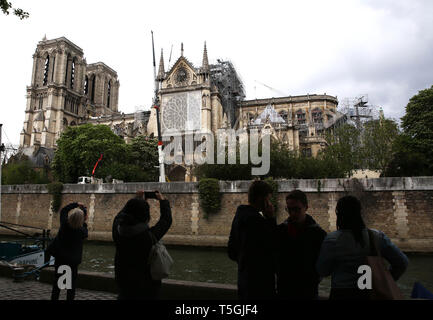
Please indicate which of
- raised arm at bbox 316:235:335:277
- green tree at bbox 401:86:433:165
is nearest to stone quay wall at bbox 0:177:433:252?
green tree at bbox 401:86:433:165

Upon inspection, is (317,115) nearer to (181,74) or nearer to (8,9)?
(181,74)

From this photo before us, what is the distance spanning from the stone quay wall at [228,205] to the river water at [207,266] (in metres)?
1.00

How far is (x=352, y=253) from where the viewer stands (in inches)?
98.3

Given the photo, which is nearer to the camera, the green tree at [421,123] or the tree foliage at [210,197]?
the tree foliage at [210,197]

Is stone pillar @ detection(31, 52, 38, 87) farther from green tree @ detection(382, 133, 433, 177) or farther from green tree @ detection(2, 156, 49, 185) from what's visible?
green tree @ detection(382, 133, 433, 177)

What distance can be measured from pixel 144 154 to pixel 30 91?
41536 mm

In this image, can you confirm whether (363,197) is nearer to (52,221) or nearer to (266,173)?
(266,173)

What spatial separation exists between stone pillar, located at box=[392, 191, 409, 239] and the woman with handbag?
14.2 meters

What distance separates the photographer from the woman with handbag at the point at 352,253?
2.47 m

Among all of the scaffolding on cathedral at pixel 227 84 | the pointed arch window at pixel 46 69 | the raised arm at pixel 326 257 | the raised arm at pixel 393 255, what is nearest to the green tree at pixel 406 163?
the raised arm at pixel 393 255

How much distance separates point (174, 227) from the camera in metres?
17.7

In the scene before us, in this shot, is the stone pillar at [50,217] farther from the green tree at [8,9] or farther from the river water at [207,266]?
the green tree at [8,9]

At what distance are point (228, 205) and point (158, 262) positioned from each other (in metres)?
14.5

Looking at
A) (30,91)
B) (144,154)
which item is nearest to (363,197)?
(144,154)
